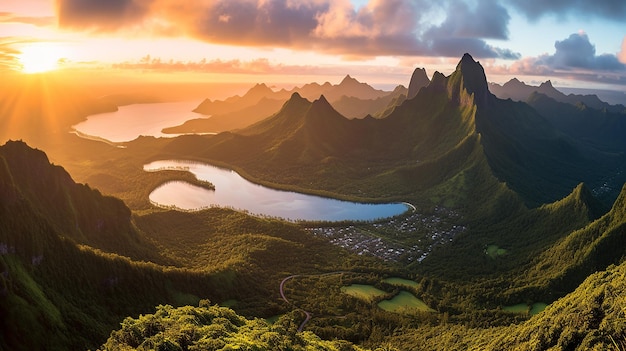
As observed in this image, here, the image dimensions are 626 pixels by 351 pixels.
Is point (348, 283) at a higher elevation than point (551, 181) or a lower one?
lower

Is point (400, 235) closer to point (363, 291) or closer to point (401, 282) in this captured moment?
point (401, 282)

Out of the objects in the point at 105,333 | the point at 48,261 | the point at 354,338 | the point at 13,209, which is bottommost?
the point at 354,338

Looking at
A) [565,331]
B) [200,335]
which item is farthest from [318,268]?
[200,335]

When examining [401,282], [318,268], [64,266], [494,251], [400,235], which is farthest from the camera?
[400,235]

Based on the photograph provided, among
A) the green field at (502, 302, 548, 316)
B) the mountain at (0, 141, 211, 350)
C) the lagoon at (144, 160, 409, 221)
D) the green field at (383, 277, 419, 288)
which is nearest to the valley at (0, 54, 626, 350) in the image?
the mountain at (0, 141, 211, 350)

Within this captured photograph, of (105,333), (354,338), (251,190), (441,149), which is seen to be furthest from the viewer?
(441,149)

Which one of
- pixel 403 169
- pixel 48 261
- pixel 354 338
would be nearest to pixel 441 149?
pixel 403 169

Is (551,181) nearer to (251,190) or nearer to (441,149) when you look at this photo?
(441,149)
